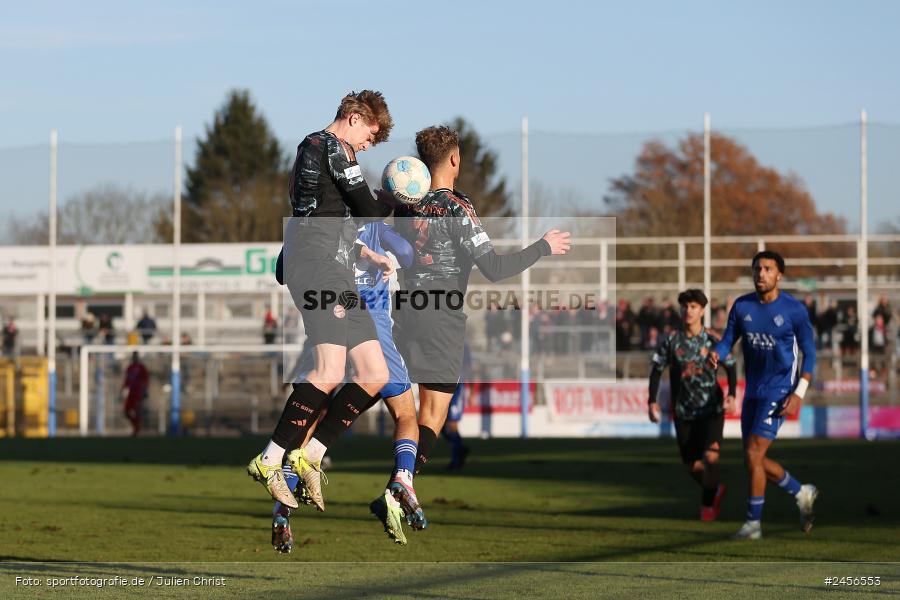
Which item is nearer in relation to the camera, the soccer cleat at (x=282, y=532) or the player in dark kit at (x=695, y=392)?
the soccer cleat at (x=282, y=532)

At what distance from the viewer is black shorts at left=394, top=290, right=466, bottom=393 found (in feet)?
27.5

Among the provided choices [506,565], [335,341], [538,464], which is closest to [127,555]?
[506,565]

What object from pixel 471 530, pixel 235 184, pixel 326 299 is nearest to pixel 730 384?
pixel 471 530

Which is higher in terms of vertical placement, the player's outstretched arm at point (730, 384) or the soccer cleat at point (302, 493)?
the player's outstretched arm at point (730, 384)

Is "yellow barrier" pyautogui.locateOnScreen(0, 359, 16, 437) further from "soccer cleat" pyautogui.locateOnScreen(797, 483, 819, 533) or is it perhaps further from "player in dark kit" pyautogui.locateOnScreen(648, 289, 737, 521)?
"soccer cleat" pyautogui.locateOnScreen(797, 483, 819, 533)

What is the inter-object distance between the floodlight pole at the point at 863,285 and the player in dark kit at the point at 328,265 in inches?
953

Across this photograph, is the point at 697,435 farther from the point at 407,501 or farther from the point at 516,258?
the point at 407,501

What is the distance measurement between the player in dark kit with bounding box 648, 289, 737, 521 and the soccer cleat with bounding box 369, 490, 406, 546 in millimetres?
6052

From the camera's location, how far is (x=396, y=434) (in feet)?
27.2

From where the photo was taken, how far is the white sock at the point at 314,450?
26.3ft

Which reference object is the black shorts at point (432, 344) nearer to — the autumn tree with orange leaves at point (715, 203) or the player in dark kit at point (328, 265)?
the player in dark kit at point (328, 265)

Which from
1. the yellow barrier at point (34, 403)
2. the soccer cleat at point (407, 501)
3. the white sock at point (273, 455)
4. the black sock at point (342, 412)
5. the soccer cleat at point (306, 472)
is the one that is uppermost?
the black sock at point (342, 412)

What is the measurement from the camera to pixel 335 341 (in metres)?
7.79

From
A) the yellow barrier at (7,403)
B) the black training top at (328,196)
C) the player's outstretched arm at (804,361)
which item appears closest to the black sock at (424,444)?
the black training top at (328,196)
